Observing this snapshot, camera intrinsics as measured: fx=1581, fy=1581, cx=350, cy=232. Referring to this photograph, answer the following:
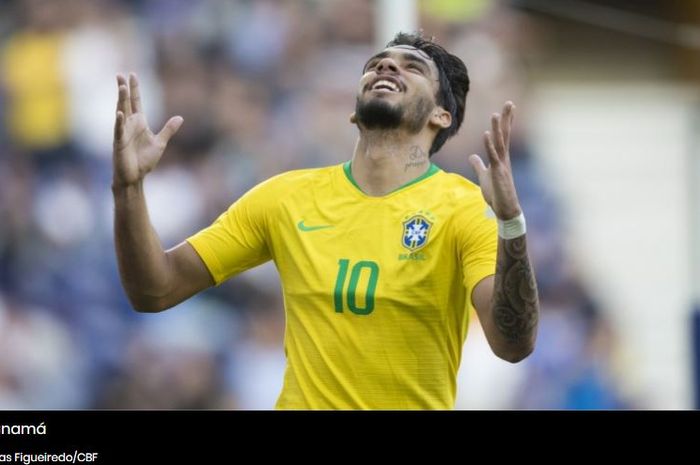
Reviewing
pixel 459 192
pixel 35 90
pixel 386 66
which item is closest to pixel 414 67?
pixel 386 66

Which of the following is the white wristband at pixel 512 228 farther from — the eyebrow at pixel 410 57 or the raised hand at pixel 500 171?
the eyebrow at pixel 410 57

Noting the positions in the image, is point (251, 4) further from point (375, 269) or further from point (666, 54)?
point (375, 269)

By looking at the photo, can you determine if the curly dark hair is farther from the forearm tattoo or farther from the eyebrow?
the forearm tattoo

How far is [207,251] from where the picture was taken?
19.1 ft

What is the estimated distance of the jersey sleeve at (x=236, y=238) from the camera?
5828mm

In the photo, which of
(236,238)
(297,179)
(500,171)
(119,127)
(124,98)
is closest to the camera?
(500,171)

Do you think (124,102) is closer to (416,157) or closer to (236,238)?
(236,238)

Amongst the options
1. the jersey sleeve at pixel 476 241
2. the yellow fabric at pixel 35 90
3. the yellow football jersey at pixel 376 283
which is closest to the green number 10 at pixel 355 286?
the yellow football jersey at pixel 376 283

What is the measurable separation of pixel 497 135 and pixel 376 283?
74 centimetres

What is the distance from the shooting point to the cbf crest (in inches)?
220

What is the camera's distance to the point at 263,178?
11461mm

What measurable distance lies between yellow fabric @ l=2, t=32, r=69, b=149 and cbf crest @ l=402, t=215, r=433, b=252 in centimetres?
649

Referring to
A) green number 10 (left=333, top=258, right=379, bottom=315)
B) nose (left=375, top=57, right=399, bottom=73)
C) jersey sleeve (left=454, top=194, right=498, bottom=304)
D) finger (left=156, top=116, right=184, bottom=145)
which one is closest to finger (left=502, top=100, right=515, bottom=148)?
jersey sleeve (left=454, top=194, right=498, bottom=304)
